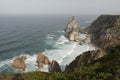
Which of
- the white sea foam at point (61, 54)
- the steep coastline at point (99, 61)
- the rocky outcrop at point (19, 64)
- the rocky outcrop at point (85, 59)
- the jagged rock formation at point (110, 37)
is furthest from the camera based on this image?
the jagged rock formation at point (110, 37)

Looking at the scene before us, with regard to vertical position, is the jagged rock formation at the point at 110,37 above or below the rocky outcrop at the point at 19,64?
above

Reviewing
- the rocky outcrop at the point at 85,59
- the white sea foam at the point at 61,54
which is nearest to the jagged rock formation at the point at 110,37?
the white sea foam at the point at 61,54

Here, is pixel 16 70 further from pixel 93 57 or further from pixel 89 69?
pixel 89 69

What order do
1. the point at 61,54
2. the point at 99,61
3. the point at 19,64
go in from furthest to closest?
the point at 61,54 → the point at 19,64 → the point at 99,61

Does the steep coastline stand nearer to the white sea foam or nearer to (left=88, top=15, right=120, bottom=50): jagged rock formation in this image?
(left=88, top=15, right=120, bottom=50): jagged rock formation

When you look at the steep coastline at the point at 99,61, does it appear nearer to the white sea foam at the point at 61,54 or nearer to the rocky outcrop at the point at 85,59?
the rocky outcrop at the point at 85,59

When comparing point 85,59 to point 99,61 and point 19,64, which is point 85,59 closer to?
point 99,61

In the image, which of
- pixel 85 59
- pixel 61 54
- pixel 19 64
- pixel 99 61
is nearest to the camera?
pixel 99 61

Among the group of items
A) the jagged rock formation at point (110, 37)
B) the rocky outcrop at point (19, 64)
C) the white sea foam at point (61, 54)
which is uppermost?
the jagged rock formation at point (110, 37)

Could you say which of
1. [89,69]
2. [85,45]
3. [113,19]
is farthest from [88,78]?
[113,19]

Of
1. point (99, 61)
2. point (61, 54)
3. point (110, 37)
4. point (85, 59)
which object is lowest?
point (61, 54)

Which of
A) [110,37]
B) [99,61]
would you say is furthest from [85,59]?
[110,37]
